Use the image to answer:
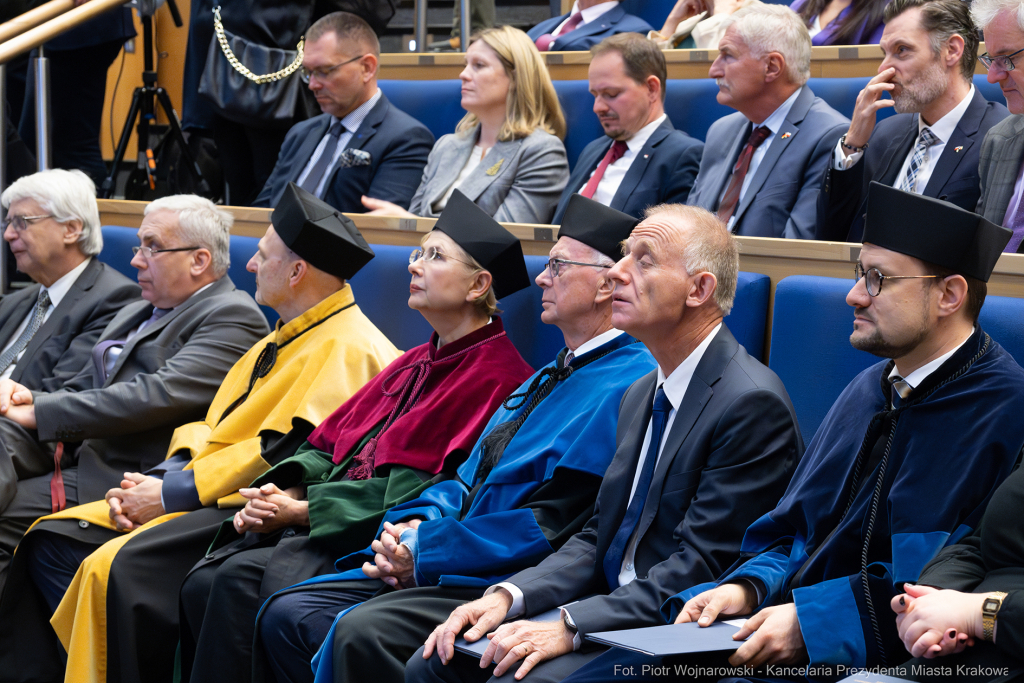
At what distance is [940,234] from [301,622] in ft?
5.33

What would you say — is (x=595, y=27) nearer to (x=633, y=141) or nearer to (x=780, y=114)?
(x=633, y=141)

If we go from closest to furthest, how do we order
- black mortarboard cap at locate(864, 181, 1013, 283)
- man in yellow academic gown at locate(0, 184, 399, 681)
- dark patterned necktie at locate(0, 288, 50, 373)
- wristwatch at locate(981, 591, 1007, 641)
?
wristwatch at locate(981, 591, 1007, 641) < black mortarboard cap at locate(864, 181, 1013, 283) < man in yellow academic gown at locate(0, 184, 399, 681) < dark patterned necktie at locate(0, 288, 50, 373)

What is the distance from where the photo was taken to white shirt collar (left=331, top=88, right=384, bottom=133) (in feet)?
15.8

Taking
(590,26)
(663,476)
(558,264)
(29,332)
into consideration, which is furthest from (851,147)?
(29,332)

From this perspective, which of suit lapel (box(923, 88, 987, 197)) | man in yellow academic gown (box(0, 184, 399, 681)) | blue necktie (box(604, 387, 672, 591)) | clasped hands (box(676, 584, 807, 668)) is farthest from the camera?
suit lapel (box(923, 88, 987, 197))

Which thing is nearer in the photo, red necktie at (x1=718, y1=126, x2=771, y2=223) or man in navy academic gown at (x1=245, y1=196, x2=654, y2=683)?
man in navy academic gown at (x1=245, y1=196, x2=654, y2=683)

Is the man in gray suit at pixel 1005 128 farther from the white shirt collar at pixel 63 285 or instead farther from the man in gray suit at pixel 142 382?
the white shirt collar at pixel 63 285

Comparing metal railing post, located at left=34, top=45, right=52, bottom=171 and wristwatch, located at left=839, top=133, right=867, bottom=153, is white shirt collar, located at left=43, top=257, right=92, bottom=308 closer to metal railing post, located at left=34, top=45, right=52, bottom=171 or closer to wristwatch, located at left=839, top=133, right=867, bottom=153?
metal railing post, located at left=34, top=45, right=52, bottom=171

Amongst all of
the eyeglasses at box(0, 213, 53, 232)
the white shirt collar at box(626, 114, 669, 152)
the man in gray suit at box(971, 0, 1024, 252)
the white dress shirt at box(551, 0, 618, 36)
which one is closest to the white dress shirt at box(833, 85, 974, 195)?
the man in gray suit at box(971, 0, 1024, 252)

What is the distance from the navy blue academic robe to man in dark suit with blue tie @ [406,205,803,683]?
15 cm

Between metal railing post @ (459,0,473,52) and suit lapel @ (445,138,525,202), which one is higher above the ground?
metal railing post @ (459,0,473,52)

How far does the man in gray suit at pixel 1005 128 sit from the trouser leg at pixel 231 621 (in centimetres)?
213

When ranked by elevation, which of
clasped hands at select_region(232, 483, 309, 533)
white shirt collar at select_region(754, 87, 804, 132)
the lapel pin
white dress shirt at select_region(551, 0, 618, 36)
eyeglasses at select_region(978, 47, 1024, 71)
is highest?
white dress shirt at select_region(551, 0, 618, 36)

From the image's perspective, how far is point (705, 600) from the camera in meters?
2.02
